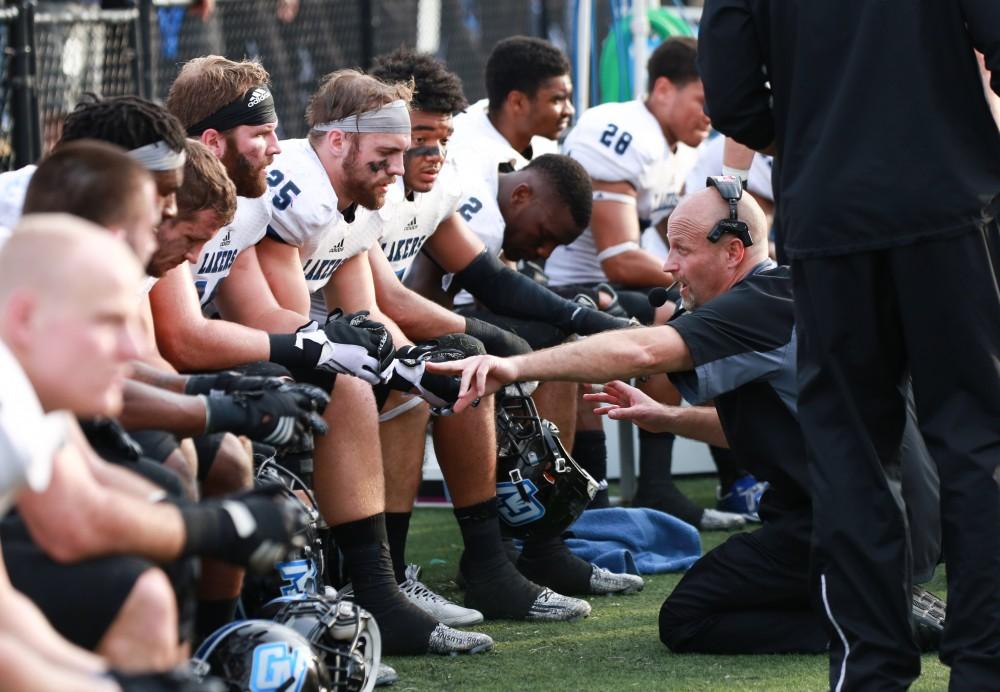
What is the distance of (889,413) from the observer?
3.29 metres

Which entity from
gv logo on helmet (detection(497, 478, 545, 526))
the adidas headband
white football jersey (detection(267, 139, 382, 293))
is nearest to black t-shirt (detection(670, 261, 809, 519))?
gv logo on helmet (detection(497, 478, 545, 526))

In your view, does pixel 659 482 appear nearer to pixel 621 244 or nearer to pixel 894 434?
pixel 621 244

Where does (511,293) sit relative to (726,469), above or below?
above

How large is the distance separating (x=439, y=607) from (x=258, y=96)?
58.1 inches

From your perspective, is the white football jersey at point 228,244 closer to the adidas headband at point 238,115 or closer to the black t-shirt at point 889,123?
the adidas headband at point 238,115

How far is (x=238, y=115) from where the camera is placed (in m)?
4.09

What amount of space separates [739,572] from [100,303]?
235 cm

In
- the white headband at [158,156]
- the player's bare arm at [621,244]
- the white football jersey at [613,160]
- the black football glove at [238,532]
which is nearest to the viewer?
the black football glove at [238,532]

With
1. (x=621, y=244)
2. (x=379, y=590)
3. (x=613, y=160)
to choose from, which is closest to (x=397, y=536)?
(x=379, y=590)

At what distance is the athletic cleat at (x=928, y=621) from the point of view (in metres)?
3.81

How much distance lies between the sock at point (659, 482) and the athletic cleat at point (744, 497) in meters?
0.18

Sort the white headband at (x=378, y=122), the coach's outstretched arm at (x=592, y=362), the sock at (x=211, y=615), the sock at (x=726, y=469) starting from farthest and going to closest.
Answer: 1. the sock at (x=726, y=469)
2. the white headband at (x=378, y=122)
3. the coach's outstretched arm at (x=592, y=362)
4. the sock at (x=211, y=615)

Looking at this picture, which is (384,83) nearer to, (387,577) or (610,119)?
(387,577)

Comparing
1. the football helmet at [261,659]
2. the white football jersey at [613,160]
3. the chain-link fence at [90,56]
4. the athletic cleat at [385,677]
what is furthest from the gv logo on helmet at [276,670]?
the chain-link fence at [90,56]
